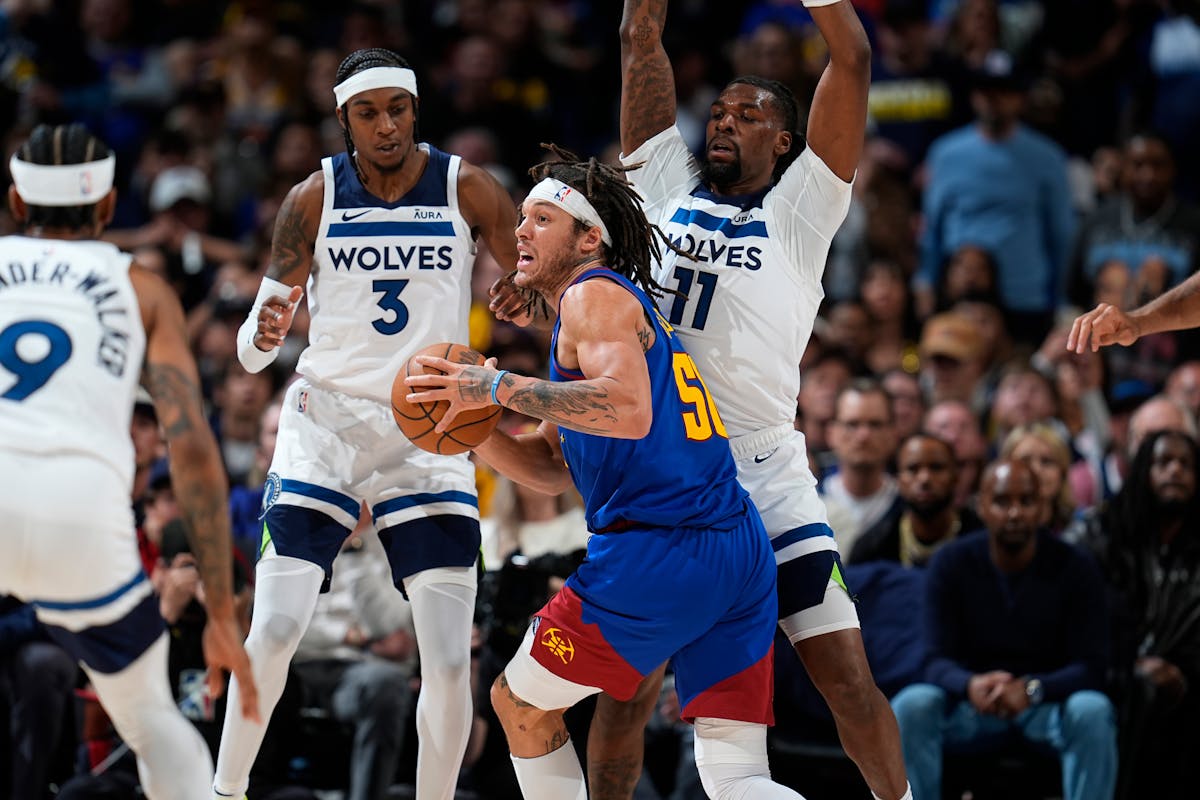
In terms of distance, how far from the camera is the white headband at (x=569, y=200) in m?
5.45

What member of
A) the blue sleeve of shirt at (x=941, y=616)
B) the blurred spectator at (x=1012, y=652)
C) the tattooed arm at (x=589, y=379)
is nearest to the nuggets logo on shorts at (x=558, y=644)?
the tattooed arm at (x=589, y=379)

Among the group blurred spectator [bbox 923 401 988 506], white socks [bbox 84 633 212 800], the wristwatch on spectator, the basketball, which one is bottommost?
the wristwatch on spectator

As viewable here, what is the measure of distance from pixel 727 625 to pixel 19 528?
216 cm

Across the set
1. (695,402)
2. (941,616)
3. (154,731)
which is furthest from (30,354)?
(941,616)

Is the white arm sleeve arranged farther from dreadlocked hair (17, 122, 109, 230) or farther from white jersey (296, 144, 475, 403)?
dreadlocked hair (17, 122, 109, 230)

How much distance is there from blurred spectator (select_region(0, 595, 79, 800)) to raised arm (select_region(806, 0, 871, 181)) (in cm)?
418

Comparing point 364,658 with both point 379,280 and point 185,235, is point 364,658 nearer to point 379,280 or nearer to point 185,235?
point 379,280

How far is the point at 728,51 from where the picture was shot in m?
13.7

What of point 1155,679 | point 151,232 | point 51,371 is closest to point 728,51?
point 151,232

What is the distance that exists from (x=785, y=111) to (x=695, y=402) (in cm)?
139

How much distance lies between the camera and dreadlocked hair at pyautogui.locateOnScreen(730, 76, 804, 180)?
20.0 feet

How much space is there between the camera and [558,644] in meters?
5.25

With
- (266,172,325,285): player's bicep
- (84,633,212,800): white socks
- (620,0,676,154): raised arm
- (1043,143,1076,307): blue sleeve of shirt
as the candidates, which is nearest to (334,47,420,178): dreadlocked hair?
(266,172,325,285): player's bicep

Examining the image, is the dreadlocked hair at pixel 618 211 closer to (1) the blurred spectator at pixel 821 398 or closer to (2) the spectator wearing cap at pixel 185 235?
(1) the blurred spectator at pixel 821 398
